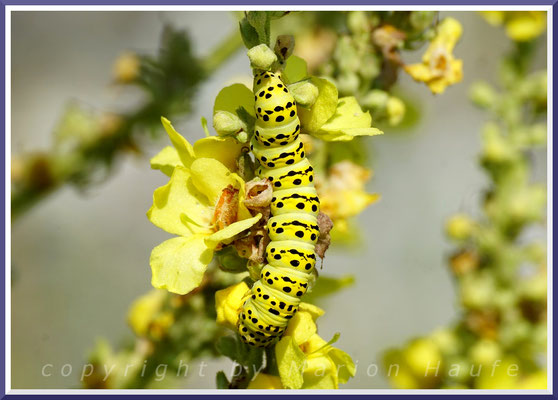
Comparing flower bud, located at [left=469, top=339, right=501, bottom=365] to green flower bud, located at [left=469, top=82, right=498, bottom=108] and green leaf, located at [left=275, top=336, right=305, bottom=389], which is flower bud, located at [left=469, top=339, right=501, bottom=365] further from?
green leaf, located at [left=275, top=336, right=305, bottom=389]

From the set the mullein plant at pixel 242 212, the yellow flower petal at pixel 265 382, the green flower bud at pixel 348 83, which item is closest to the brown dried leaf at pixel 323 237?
the mullein plant at pixel 242 212

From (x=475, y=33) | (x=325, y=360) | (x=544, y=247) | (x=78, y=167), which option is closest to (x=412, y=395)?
(x=325, y=360)

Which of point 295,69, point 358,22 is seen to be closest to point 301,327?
point 295,69

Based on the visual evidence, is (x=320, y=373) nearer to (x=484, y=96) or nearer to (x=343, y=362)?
(x=343, y=362)

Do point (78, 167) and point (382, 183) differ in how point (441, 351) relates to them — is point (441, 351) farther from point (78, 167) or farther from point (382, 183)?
point (382, 183)

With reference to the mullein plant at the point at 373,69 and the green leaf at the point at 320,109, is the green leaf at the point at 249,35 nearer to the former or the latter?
the green leaf at the point at 320,109

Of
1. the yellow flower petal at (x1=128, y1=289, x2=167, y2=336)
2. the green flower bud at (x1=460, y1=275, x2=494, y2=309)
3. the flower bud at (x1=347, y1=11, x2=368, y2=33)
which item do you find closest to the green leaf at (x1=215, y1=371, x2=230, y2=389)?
the yellow flower petal at (x1=128, y1=289, x2=167, y2=336)
